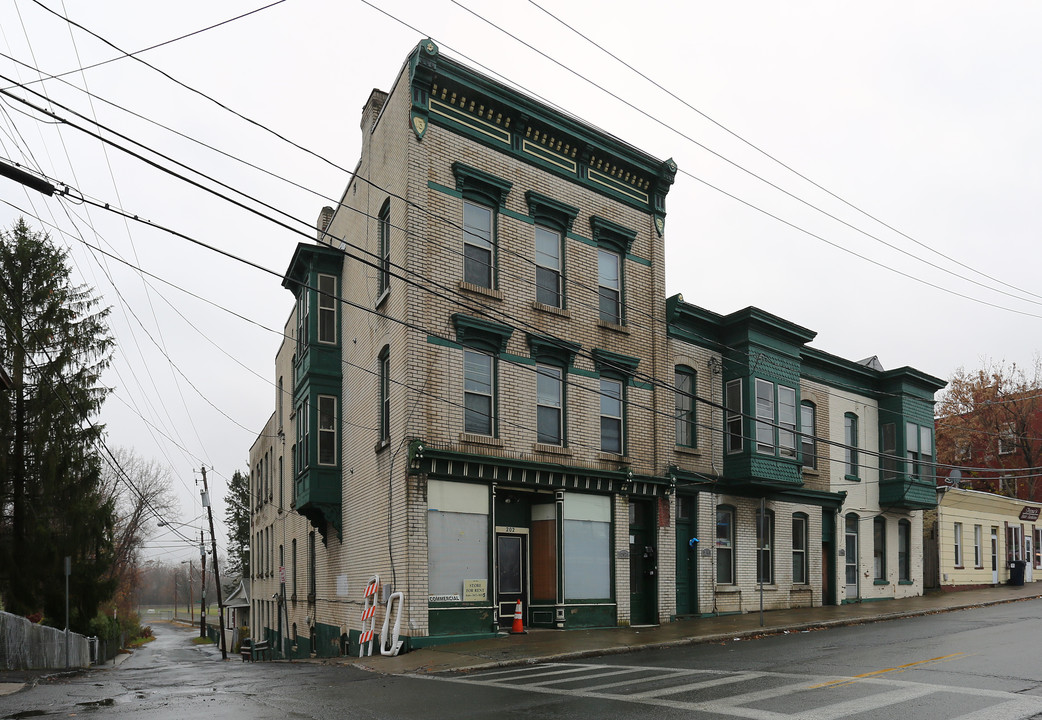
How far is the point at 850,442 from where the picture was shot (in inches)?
1227

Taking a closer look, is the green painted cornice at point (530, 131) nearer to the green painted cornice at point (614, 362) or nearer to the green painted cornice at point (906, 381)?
the green painted cornice at point (614, 362)

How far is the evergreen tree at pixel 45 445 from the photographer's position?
29.3 metres

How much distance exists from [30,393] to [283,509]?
945 cm

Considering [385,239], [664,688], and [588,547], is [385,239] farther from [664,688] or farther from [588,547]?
[664,688]

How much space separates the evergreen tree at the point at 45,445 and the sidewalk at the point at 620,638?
15529mm

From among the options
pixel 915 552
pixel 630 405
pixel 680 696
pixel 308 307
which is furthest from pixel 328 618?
pixel 915 552

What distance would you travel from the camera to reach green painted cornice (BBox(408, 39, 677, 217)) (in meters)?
19.8

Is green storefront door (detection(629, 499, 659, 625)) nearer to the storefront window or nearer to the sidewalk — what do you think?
the sidewalk

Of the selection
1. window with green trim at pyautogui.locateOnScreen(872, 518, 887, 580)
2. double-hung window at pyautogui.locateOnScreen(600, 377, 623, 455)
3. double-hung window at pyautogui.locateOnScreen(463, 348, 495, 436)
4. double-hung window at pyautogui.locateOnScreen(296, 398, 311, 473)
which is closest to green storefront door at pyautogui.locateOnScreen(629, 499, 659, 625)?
double-hung window at pyautogui.locateOnScreen(600, 377, 623, 455)

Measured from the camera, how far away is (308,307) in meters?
25.1

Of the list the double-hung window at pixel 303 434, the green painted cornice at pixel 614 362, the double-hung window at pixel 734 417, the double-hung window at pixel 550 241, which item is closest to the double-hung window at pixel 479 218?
the double-hung window at pixel 550 241

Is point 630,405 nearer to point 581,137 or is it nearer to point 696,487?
point 696,487

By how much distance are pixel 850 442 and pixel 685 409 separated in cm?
899

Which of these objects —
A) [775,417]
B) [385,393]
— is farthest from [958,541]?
[385,393]
